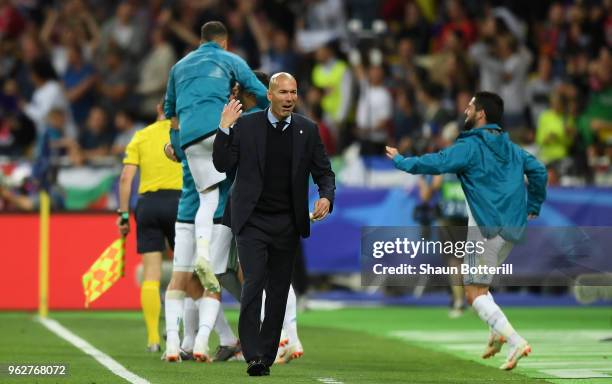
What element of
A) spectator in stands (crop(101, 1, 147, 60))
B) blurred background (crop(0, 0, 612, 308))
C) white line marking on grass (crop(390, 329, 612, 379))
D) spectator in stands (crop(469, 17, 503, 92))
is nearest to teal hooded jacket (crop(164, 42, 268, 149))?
white line marking on grass (crop(390, 329, 612, 379))

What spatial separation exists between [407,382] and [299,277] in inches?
360

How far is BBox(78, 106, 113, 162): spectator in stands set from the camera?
24.0m

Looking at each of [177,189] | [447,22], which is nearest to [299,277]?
[177,189]

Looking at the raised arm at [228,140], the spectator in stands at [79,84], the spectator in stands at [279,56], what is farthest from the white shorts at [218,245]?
the spectator in stands at [79,84]

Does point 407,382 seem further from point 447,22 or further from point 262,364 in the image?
point 447,22

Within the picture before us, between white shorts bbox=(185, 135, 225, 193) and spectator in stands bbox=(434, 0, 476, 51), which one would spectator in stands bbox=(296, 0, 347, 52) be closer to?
Answer: spectator in stands bbox=(434, 0, 476, 51)

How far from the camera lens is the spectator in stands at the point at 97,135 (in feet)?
78.9

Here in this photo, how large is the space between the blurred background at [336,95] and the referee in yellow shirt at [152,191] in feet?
18.4

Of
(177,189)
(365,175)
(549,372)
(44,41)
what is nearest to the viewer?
(549,372)

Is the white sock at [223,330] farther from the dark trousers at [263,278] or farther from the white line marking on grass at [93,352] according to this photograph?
the dark trousers at [263,278]

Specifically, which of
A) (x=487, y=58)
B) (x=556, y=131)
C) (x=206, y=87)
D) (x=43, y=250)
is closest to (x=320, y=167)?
(x=206, y=87)

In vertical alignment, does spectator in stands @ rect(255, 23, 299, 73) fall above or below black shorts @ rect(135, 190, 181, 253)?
above

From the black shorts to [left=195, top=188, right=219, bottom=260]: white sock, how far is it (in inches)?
60.9

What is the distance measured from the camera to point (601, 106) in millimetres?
23844
